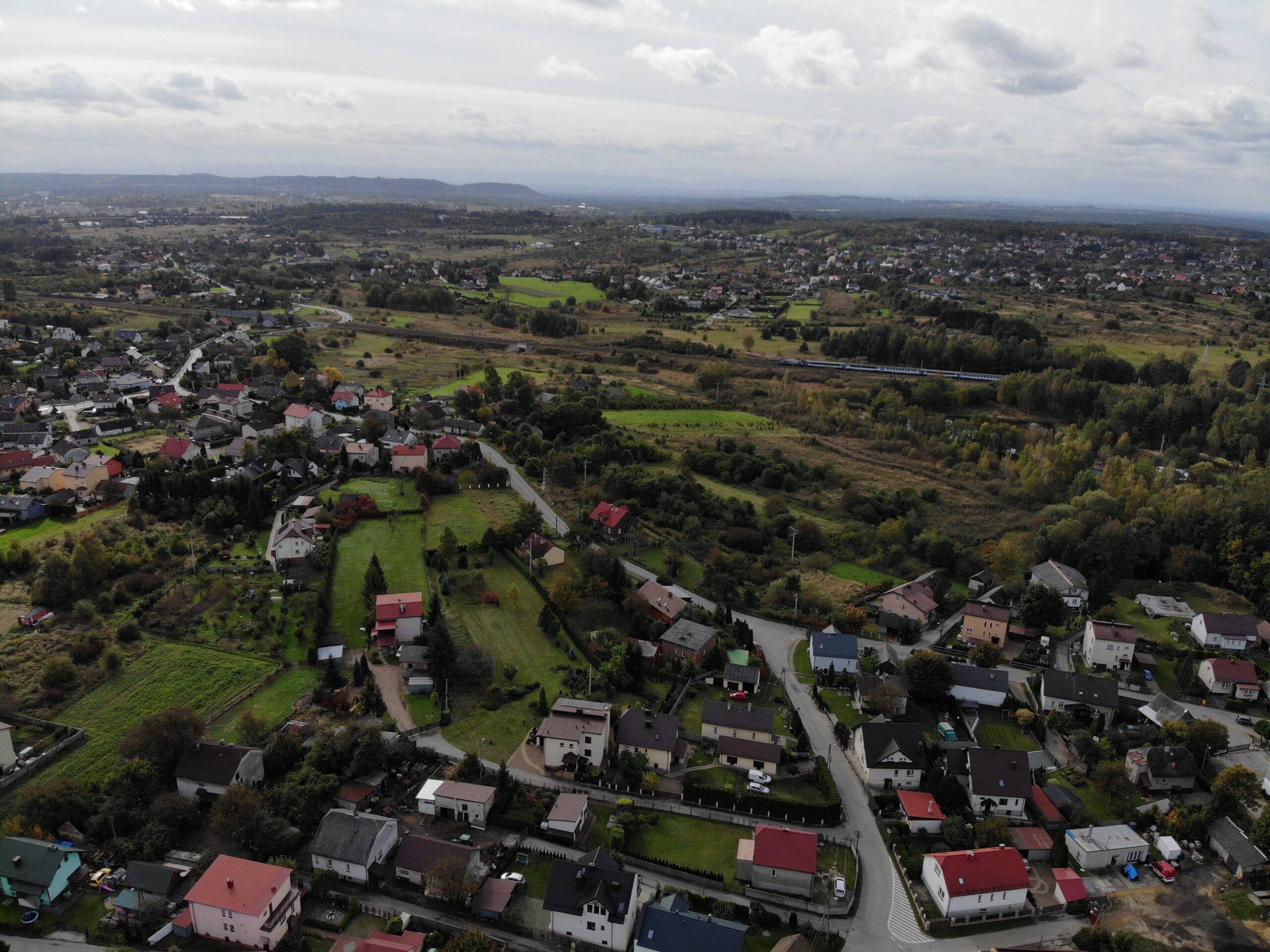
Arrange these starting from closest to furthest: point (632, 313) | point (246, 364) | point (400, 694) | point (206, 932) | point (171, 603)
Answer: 1. point (206, 932)
2. point (400, 694)
3. point (171, 603)
4. point (246, 364)
5. point (632, 313)

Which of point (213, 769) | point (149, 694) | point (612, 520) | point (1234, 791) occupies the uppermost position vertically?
point (612, 520)

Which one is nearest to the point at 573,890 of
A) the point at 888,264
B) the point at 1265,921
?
the point at 1265,921

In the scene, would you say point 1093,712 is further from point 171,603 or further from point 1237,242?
point 1237,242

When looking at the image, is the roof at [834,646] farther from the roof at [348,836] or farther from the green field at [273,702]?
the green field at [273,702]

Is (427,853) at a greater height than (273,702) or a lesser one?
greater

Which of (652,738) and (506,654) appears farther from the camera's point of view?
(506,654)

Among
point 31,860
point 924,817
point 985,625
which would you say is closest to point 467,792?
point 31,860

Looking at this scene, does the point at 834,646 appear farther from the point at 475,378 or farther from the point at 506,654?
the point at 475,378

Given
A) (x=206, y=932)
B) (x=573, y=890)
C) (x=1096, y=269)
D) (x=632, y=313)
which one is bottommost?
(x=206, y=932)
